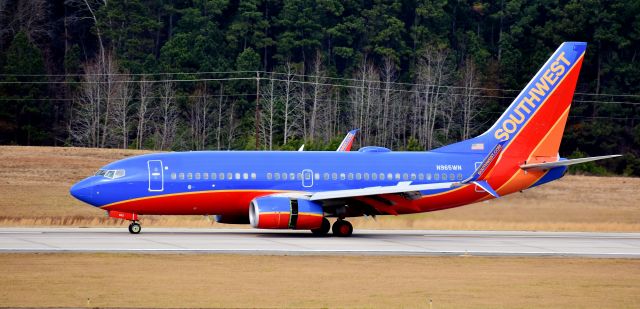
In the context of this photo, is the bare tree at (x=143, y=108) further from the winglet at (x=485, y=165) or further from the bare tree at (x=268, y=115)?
the winglet at (x=485, y=165)

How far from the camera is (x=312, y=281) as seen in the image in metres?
27.8

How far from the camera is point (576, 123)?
99.4 metres

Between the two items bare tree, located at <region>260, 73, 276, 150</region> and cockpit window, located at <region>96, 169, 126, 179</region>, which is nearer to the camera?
cockpit window, located at <region>96, 169, 126, 179</region>

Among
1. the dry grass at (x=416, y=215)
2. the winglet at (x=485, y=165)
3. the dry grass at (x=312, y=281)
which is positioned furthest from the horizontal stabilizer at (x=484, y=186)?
the dry grass at (x=312, y=281)

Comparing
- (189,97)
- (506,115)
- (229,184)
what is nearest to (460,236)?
(506,115)

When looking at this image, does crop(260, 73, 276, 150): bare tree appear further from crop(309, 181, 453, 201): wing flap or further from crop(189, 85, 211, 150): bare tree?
crop(309, 181, 453, 201): wing flap

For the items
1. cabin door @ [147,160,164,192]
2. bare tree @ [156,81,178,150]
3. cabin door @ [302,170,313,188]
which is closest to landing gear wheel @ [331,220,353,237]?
cabin door @ [302,170,313,188]

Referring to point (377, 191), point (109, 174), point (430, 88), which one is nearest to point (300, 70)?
point (430, 88)

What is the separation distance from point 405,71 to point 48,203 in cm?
5679

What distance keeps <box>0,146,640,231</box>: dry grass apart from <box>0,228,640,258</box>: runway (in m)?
2.79

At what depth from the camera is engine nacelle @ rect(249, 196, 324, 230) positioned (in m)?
39.5

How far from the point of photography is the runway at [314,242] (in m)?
34.7

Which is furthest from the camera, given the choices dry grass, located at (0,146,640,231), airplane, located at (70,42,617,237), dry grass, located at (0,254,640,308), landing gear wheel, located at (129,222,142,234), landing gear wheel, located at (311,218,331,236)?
dry grass, located at (0,146,640,231)

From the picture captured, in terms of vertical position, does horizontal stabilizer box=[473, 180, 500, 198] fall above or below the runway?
above
